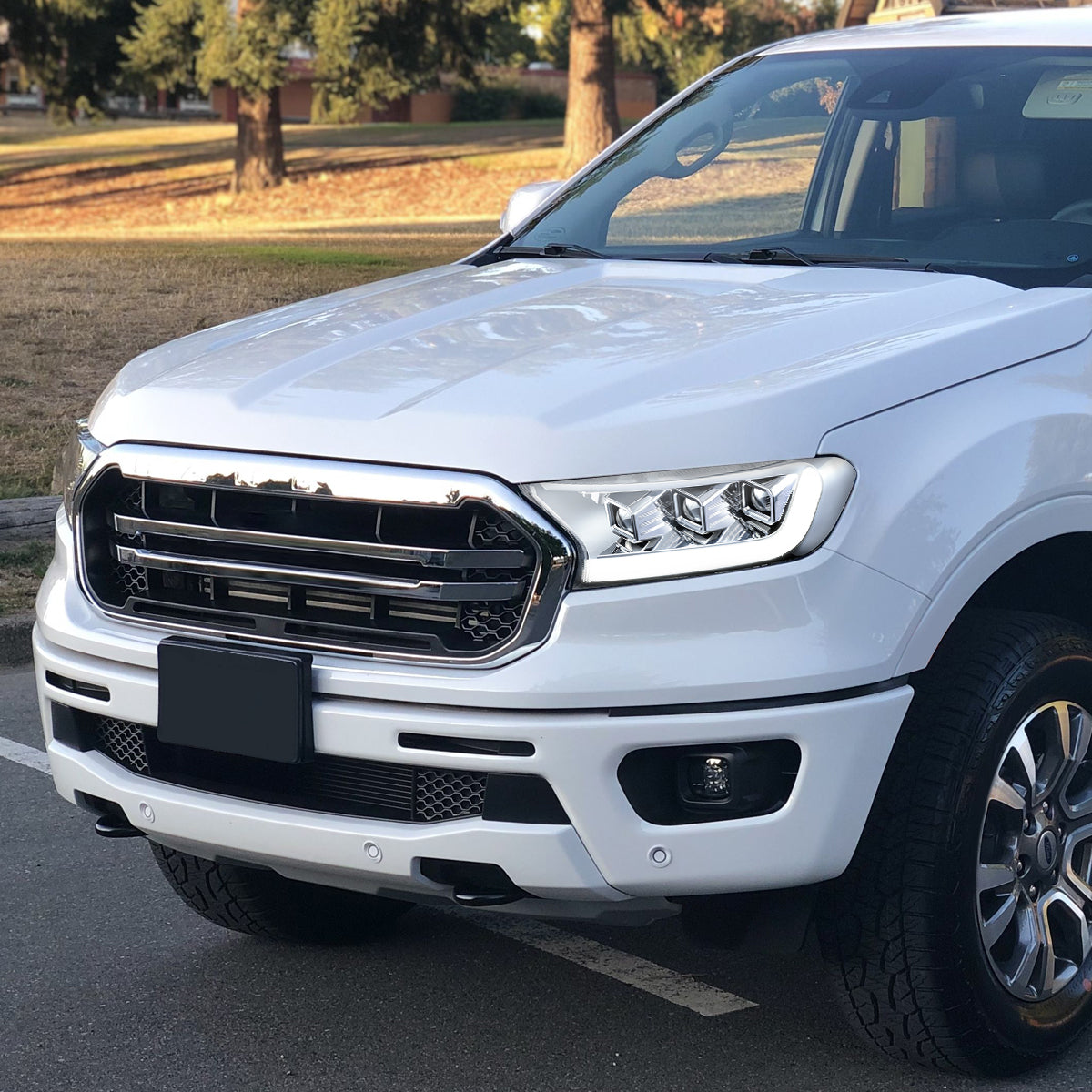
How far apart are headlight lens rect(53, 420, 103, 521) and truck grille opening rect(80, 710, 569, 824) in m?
0.46

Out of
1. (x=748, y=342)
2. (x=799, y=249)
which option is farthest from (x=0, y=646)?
(x=748, y=342)

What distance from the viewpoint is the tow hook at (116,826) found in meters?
3.35

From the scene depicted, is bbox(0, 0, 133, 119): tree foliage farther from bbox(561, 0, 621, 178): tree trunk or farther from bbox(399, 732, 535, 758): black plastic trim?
bbox(399, 732, 535, 758): black plastic trim

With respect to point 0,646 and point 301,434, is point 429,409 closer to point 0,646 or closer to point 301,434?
point 301,434

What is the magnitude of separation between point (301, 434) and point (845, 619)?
0.97 metres

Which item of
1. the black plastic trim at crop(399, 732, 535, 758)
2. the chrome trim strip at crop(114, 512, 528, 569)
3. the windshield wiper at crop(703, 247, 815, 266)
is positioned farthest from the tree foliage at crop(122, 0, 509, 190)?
the black plastic trim at crop(399, 732, 535, 758)

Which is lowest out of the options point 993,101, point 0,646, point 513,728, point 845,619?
point 0,646

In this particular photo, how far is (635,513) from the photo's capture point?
285 centimetres

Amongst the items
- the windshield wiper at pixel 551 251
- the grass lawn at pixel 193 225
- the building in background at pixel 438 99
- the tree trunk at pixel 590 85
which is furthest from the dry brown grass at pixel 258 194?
the building in background at pixel 438 99

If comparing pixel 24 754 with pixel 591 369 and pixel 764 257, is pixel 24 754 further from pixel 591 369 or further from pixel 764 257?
pixel 591 369

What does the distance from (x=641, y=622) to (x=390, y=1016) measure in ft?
4.20

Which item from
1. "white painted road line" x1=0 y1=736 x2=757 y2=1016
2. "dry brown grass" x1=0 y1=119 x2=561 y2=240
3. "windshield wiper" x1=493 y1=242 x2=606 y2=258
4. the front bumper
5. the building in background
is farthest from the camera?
the building in background

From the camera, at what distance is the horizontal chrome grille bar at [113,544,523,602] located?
9.40ft

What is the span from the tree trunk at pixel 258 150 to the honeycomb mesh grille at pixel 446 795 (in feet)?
92.1
